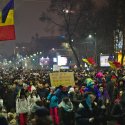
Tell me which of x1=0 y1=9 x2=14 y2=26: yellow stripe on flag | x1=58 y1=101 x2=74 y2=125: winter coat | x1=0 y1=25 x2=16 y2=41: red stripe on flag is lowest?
x1=58 y1=101 x2=74 y2=125: winter coat

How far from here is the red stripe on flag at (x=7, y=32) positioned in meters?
20.2

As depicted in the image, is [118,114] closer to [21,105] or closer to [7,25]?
[21,105]

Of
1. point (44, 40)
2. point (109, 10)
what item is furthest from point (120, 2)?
point (44, 40)

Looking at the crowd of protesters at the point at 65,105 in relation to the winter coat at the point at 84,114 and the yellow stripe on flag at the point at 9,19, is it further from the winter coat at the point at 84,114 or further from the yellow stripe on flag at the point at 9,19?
the yellow stripe on flag at the point at 9,19

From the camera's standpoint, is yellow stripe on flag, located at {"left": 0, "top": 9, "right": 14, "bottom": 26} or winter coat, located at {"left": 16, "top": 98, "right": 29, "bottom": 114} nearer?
winter coat, located at {"left": 16, "top": 98, "right": 29, "bottom": 114}

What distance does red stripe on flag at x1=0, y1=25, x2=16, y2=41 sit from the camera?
20203 millimetres

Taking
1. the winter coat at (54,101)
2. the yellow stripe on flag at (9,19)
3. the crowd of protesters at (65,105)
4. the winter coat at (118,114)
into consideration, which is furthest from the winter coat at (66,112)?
the yellow stripe on flag at (9,19)

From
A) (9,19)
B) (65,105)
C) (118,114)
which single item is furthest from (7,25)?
(118,114)

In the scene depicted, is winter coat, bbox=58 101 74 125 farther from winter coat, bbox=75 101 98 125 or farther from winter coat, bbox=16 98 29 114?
winter coat, bbox=75 101 98 125

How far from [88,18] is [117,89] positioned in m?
42.0

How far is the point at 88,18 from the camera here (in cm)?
6144

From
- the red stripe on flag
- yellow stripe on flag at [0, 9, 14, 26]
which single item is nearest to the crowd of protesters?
the red stripe on flag

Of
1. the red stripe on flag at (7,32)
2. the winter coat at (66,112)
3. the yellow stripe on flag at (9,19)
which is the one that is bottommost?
the winter coat at (66,112)

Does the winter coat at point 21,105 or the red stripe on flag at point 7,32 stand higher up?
the red stripe on flag at point 7,32
